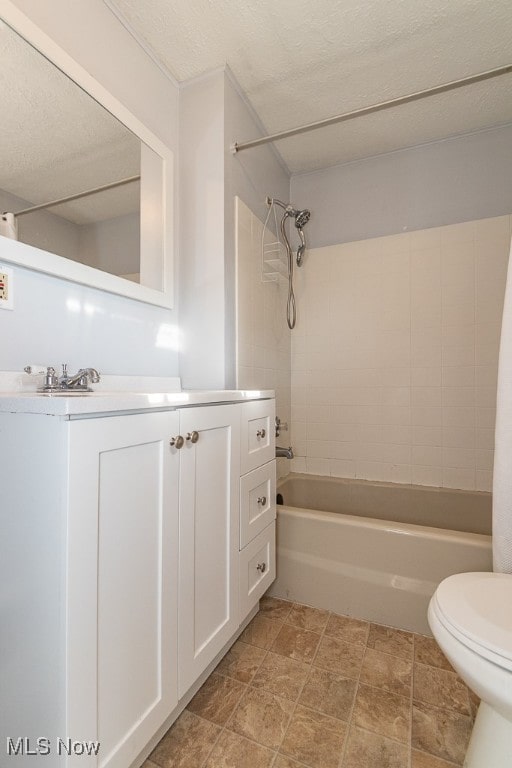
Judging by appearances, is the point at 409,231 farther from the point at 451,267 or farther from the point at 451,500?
the point at 451,500

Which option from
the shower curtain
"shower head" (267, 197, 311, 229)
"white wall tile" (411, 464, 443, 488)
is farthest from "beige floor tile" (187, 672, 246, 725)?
"shower head" (267, 197, 311, 229)

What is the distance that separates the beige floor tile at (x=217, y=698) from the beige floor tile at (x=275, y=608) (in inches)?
15.0

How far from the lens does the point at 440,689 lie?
117 cm

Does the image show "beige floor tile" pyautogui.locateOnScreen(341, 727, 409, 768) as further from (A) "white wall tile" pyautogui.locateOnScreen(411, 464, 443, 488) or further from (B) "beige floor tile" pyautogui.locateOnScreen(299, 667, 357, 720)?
(A) "white wall tile" pyautogui.locateOnScreen(411, 464, 443, 488)

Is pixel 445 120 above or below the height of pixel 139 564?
above

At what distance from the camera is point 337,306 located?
7.59 feet

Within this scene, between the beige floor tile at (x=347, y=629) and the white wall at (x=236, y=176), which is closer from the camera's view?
the beige floor tile at (x=347, y=629)

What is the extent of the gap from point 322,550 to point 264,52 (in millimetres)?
2189

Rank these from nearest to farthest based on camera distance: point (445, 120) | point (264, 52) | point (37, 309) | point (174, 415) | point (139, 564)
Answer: point (139, 564)
point (174, 415)
point (37, 309)
point (264, 52)
point (445, 120)

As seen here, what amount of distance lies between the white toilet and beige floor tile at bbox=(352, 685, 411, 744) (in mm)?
187

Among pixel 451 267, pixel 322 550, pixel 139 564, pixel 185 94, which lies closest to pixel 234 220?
pixel 185 94

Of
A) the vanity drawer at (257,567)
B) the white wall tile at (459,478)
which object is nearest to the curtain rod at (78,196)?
the vanity drawer at (257,567)

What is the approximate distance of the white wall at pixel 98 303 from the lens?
1016mm

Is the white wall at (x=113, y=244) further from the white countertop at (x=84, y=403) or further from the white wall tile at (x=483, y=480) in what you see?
the white wall tile at (x=483, y=480)
